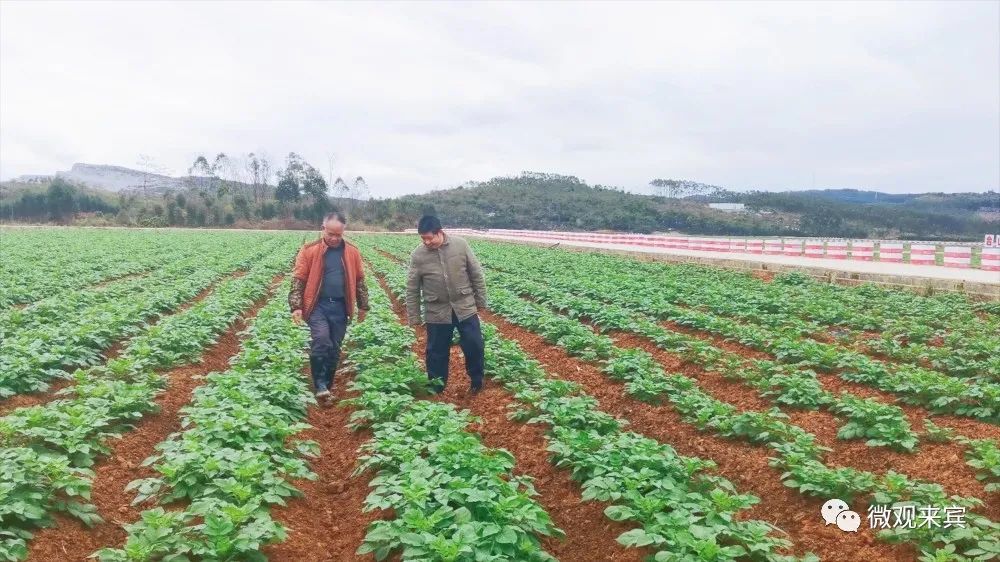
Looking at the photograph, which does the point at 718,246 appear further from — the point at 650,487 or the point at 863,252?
the point at 650,487

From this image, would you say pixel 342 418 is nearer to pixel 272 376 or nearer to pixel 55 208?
pixel 272 376

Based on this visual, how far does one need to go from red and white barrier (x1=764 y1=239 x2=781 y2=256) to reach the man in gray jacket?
25.7 metres

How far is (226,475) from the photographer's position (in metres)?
4.82

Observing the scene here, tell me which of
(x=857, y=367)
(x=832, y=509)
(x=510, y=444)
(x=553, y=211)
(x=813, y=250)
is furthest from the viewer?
(x=553, y=211)

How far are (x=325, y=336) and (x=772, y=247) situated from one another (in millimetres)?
27427

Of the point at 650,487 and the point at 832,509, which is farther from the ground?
the point at 650,487

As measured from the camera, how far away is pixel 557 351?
1065 centimetres

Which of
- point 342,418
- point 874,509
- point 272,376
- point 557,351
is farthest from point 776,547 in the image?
point 557,351

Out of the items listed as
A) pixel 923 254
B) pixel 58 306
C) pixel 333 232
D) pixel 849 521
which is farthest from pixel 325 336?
pixel 923 254

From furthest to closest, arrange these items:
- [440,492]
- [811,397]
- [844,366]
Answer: [844,366]
[811,397]
[440,492]

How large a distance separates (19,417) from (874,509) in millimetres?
6361

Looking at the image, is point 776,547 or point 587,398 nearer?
point 776,547

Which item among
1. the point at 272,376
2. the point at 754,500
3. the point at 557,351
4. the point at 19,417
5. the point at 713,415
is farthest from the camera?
the point at 557,351

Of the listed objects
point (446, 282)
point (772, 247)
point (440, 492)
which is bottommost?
point (440, 492)
